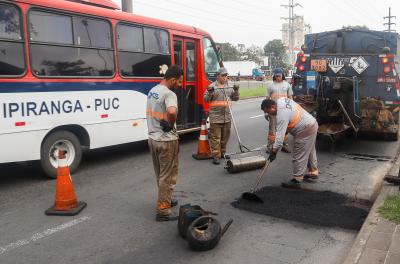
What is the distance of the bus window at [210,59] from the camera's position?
10.3 metres

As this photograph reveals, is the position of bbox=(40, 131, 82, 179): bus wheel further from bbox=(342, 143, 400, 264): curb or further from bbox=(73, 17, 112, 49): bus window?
bbox=(342, 143, 400, 264): curb

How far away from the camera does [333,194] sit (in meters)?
5.89

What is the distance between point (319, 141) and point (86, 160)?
5297mm

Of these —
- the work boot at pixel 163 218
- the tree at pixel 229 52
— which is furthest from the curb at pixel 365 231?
the tree at pixel 229 52

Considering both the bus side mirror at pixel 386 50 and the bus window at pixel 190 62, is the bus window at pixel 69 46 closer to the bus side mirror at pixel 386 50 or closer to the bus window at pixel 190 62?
the bus window at pixel 190 62

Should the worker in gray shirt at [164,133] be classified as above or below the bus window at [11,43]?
below

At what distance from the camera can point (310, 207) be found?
210 inches

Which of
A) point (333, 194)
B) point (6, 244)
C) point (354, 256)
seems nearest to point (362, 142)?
point (333, 194)

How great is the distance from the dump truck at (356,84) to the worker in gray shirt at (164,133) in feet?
15.4

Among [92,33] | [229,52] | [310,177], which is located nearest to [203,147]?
[310,177]

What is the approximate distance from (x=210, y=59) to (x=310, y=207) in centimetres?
595

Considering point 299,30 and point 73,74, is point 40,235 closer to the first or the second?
point 73,74

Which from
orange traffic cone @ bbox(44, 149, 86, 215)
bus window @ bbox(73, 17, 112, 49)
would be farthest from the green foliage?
bus window @ bbox(73, 17, 112, 49)

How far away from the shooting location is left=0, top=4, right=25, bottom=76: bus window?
597cm
